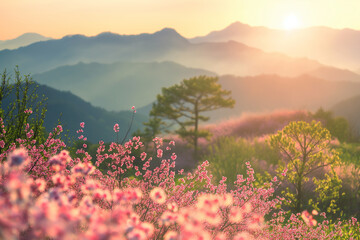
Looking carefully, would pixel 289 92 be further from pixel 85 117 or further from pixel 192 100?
pixel 192 100

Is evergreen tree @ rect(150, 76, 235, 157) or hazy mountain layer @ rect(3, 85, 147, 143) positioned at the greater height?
evergreen tree @ rect(150, 76, 235, 157)

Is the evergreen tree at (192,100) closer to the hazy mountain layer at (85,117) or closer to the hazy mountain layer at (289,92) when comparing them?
the hazy mountain layer at (289,92)

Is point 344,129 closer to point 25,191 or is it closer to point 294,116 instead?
point 294,116

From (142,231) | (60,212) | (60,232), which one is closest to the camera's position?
(60,232)

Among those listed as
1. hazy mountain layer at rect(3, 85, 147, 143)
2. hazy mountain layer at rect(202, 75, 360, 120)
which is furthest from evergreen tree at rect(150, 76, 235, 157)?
hazy mountain layer at rect(3, 85, 147, 143)

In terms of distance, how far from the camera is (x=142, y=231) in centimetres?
165

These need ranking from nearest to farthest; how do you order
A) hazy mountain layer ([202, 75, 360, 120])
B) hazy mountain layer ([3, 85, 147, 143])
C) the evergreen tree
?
the evergreen tree → hazy mountain layer ([202, 75, 360, 120]) → hazy mountain layer ([3, 85, 147, 143])

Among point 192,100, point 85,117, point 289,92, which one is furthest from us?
point 85,117

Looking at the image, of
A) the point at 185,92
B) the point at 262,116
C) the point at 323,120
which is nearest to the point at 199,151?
the point at 185,92

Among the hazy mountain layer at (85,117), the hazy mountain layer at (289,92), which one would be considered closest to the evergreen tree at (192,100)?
the hazy mountain layer at (289,92)

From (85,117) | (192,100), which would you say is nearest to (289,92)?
(85,117)

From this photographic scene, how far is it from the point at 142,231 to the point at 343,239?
7.36 meters

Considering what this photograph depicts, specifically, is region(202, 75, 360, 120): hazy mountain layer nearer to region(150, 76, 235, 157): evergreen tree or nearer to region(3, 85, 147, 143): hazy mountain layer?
region(3, 85, 147, 143): hazy mountain layer

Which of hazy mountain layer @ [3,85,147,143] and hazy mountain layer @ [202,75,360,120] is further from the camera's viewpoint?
hazy mountain layer @ [3,85,147,143]
